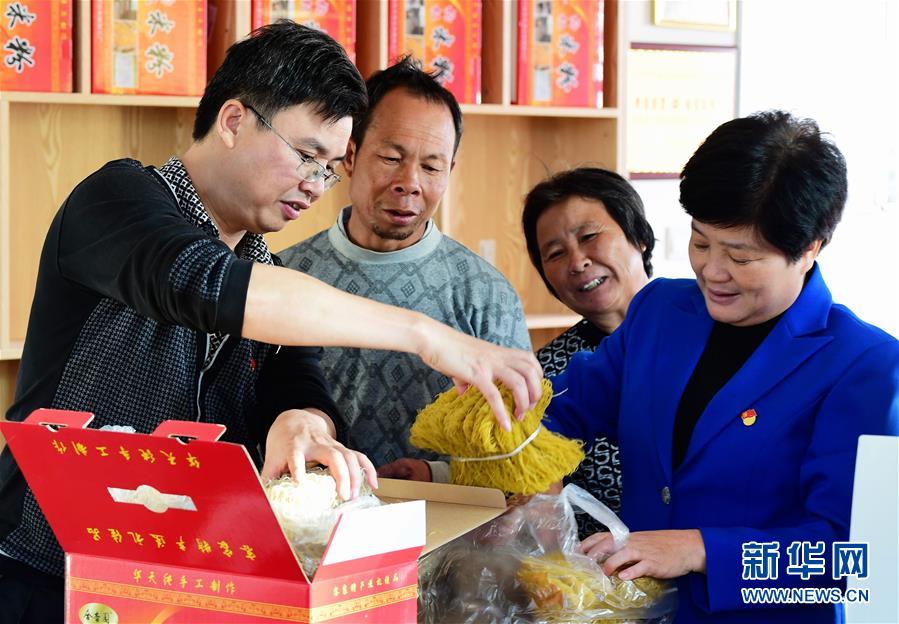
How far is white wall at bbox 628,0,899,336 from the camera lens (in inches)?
169

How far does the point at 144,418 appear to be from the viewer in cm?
135

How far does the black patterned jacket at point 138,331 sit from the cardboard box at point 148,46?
1.25 metres

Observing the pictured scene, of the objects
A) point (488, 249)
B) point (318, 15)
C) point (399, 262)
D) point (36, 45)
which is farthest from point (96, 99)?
point (488, 249)

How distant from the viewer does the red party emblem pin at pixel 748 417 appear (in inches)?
55.6

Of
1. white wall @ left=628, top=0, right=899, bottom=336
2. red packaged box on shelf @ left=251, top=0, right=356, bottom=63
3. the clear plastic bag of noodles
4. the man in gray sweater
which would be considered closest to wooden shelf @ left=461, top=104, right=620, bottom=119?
red packaged box on shelf @ left=251, top=0, right=356, bottom=63

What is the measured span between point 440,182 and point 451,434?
34.1 inches

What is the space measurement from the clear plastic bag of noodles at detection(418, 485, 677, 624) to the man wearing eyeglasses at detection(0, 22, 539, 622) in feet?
0.63

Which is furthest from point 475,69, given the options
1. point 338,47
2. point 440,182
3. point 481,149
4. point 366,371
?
point 338,47

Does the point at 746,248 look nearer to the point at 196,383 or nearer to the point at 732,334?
the point at 732,334

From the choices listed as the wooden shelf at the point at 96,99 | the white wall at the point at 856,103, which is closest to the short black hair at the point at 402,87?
the wooden shelf at the point at 96,99

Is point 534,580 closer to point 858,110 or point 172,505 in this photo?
point 172,505

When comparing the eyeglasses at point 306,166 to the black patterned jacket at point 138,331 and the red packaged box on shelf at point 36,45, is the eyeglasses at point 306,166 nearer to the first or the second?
the black patterned jacket at point 138,331

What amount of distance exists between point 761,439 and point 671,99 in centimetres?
288

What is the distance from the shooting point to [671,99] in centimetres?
407
